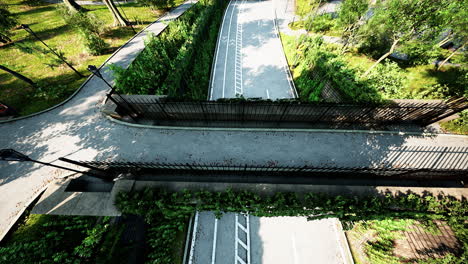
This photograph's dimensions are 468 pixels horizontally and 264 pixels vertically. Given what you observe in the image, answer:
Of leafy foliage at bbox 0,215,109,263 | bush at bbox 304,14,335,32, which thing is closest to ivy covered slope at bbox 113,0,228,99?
leafy foliage at bbox 0,215,109,263

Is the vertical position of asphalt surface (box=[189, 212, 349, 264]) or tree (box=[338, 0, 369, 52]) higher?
tree (box=[338, 0, 369, 52])

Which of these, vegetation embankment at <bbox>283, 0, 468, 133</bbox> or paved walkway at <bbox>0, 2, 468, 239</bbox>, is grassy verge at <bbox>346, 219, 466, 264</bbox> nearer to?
paved walkway at <bbox>0, 2, 468, 239</bbox>

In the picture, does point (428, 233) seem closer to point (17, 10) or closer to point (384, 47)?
point (384, 47)

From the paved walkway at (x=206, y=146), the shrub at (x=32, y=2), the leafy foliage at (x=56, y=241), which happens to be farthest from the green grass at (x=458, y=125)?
the shrub at (x=32, y=2)

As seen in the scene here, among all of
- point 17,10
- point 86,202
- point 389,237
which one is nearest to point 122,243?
point 86,202

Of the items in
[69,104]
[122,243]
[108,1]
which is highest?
[108,1]

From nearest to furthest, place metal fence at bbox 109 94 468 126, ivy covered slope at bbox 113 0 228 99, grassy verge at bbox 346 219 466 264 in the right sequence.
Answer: grassy verge at bbox 346 219 466 264
metal fence at bbox 109 94 468 126
ivy covered slope at bbox 113 0 228 99
